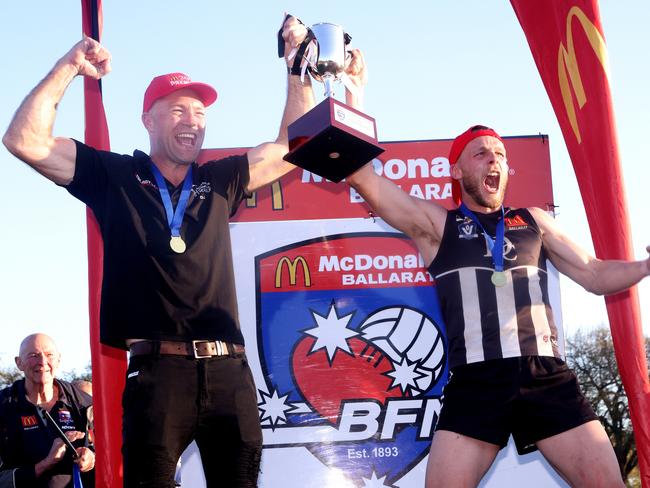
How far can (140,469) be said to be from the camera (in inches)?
115

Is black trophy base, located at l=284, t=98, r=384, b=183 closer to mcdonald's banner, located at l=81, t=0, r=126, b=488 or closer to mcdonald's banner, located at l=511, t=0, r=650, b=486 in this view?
mcdonald's banner, located at l=511, t=0, r=650, b=486

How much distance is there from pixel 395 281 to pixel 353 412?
0.90 meters

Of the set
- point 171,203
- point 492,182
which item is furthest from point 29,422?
point 492,182

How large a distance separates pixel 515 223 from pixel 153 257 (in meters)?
1.77

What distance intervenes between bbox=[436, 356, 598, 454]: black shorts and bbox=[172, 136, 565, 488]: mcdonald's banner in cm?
156

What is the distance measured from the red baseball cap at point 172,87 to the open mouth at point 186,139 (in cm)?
23

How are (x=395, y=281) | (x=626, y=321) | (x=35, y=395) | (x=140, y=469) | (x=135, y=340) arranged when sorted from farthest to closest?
1. (x=35, y=395)
2. (x=395, y=281)
3. (x=626, y=321)
4. (x=135, y=340)
5. (x=140, y=469)

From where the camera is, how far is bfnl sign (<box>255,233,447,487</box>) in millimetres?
4996

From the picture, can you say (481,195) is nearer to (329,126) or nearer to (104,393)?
(329,126)

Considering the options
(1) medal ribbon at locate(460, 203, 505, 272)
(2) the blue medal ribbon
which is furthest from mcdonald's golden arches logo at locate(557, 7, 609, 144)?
(2) the blue medal ribbon

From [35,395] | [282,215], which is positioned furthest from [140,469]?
[35,395]

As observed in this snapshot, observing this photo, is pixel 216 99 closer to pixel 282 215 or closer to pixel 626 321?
pixel 282 215

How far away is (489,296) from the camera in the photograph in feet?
11.9

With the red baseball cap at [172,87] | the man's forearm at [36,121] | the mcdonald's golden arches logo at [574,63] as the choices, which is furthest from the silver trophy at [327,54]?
the mcdonald's golden arches logo at [574,63]
